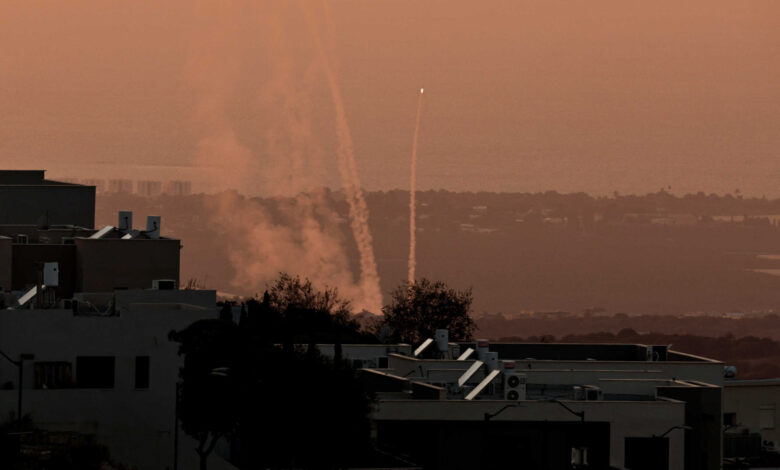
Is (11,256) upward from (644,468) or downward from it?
upward

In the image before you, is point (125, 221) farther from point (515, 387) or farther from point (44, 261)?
point (515, 387)

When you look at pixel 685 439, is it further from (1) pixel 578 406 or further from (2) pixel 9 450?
(2) pixel 9 450

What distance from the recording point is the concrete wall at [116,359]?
82125 mm

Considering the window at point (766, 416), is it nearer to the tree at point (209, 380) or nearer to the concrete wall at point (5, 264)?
the concrete wall at point (5, 264)

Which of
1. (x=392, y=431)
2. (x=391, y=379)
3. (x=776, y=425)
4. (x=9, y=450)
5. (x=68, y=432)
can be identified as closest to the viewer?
(x=9, y=450)

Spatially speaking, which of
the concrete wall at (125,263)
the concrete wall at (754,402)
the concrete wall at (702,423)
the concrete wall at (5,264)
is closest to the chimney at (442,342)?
the concrete wall at (702,423)

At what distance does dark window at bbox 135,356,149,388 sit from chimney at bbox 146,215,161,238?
134 feet

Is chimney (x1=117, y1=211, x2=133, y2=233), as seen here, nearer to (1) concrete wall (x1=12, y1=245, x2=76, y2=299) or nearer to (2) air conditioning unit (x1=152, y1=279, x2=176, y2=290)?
(1) concrete wall (x1=12, y1=245, x2=76, y2=299)

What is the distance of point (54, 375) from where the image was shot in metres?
82.6

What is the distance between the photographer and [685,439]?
107 m

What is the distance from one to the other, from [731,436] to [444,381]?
84.3 ft

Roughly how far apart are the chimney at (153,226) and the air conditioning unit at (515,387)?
30854 millimetres

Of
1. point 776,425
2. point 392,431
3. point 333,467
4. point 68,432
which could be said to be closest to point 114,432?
point 68,432

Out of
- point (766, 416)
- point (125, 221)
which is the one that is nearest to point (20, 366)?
point (125, 221)
